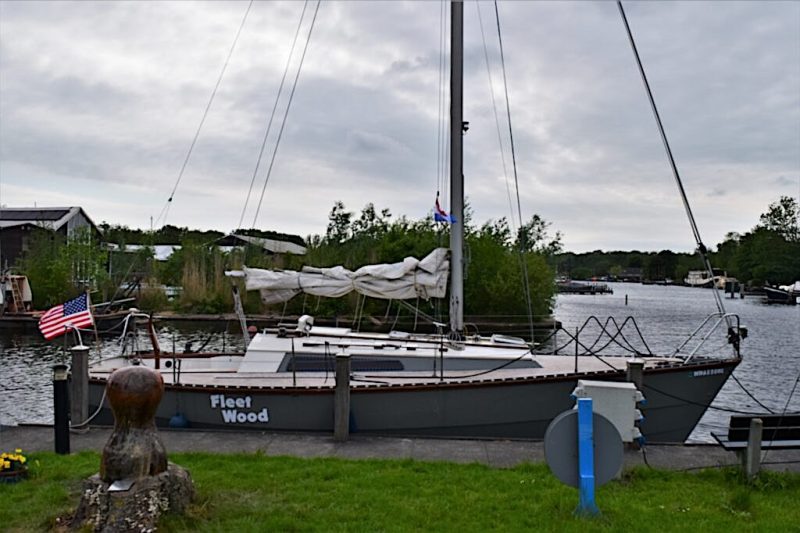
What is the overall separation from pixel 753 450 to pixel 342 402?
5306mm

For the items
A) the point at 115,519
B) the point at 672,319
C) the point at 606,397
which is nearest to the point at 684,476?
the point at 606,397

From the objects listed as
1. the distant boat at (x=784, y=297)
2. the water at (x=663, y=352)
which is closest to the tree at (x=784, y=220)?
the distant boat at (x=784, y=297)

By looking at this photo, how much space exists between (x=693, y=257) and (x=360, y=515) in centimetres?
18442

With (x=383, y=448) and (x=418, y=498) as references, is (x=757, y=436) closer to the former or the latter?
(x=418, y=498)

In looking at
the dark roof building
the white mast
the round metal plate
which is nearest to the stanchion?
the round metal plate

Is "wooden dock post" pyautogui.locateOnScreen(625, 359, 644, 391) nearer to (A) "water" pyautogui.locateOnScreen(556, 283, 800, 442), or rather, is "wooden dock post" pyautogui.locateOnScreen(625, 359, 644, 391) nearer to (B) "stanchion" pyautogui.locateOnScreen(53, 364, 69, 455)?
(A) "water" pyautogui.locateOnScreen(556, 283, 800, 442)

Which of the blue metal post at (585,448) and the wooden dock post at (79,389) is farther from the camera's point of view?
the wooden dock post at (79,389)

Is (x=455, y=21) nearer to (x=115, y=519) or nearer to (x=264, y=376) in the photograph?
(x=264, y=376)

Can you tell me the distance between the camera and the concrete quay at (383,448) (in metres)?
8.57

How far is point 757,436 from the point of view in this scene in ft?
23.2

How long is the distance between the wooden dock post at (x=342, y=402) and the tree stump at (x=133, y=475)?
3.90 m

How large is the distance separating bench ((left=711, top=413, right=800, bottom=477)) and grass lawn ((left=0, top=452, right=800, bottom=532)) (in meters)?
0.27

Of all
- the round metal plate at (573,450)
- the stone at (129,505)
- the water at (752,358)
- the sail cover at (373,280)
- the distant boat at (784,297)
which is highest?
the sail cover at (373,280)

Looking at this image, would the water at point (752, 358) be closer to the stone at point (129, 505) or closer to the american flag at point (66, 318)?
the stone at point (129, 505)
